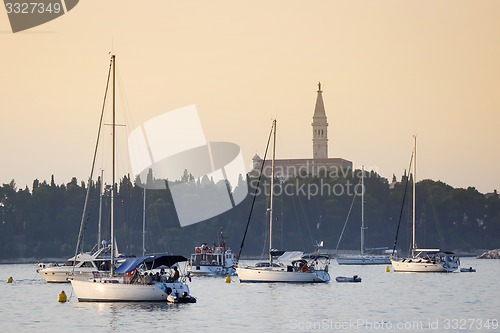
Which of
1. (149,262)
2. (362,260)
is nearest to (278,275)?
(149,262)

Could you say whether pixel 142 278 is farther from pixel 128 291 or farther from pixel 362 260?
pixel 362 260

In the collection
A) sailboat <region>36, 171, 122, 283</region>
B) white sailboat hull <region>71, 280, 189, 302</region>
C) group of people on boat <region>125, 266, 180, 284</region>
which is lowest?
white sailboat hull <region>71, 280, 189, 302</region>

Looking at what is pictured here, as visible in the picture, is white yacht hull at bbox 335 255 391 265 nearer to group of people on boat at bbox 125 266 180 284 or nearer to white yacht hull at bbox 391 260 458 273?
white yacht hull at bbox 391 260 458 273

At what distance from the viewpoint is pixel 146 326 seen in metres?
62.5

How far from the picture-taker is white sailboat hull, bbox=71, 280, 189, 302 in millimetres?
71500

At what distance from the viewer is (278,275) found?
307 feet

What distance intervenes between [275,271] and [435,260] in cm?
3140

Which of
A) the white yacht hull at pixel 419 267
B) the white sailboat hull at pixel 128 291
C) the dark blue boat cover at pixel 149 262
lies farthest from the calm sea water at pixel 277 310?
the white yacht hull at pixel 419 267
